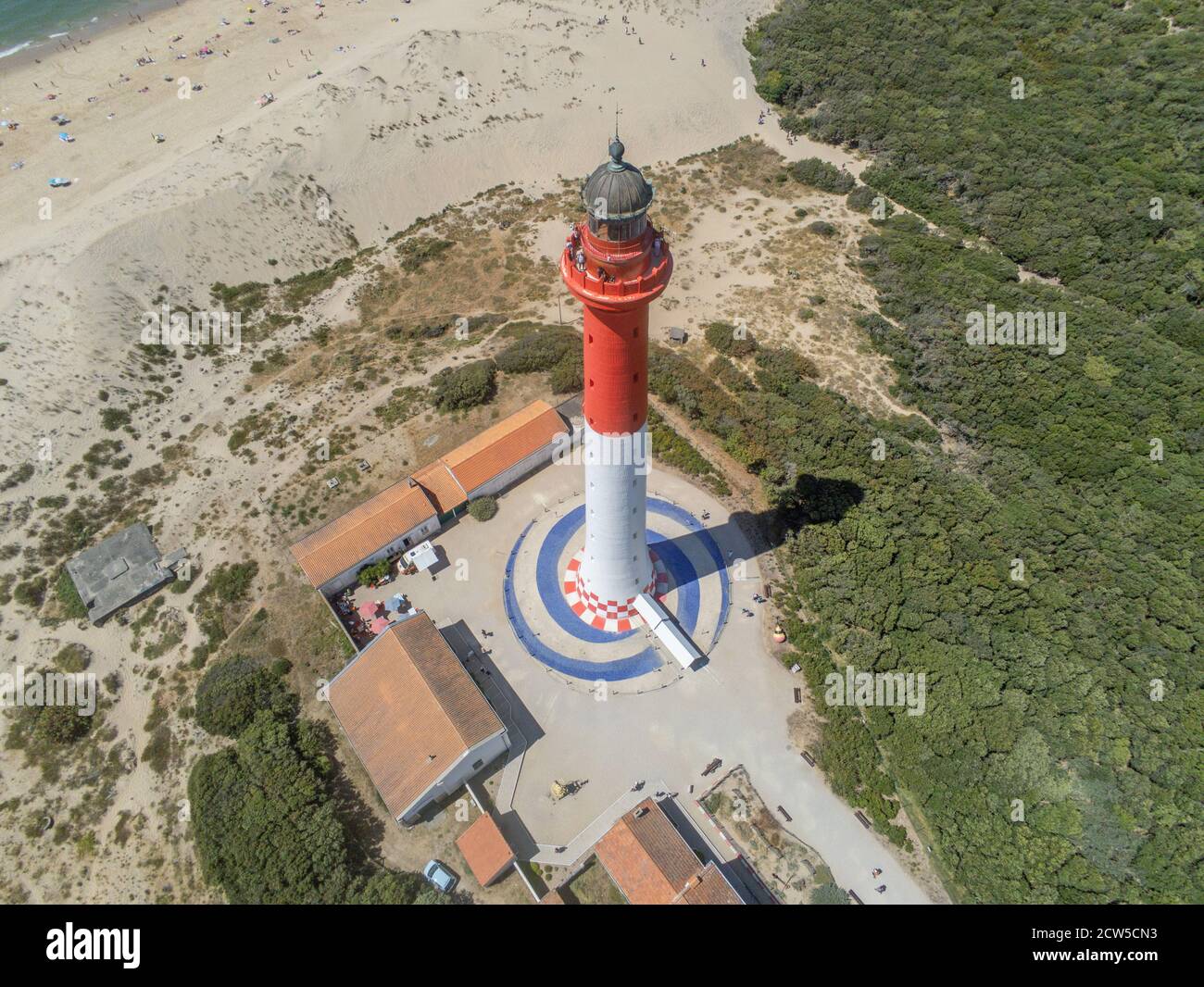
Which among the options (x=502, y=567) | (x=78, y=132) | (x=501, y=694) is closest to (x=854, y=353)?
(x=502, y=567)

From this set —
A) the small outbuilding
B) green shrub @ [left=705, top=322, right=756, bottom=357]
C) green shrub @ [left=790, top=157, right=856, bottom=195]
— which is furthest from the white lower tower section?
green shrub @ [left=790, top=157, right=856, bottom=195]

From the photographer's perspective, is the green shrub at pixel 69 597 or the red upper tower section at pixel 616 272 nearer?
the red upper tower section at pixel 616 272

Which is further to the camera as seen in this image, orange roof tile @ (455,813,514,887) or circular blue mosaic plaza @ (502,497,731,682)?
circular blue mosaic plaza @ (502,497,731,682)

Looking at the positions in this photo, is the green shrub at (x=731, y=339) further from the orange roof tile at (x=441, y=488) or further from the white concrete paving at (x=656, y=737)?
the orange roof tile at (x=441, y=488)

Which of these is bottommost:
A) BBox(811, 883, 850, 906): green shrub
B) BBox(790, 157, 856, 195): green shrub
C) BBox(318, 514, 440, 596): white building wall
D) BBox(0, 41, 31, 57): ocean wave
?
BBox(811, 883, 850, 906): green shrub

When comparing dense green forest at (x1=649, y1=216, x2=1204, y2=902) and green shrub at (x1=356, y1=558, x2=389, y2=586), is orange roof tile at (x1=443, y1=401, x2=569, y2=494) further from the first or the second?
dense green forest at (x1=649, y1=216, x2=1204, y2=902)

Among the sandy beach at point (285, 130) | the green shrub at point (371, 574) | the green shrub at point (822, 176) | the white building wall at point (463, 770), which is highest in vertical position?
the sandy beach at point (285, 130)

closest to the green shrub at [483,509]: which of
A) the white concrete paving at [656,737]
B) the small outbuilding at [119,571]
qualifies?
the white concrete paving at [656,737]
